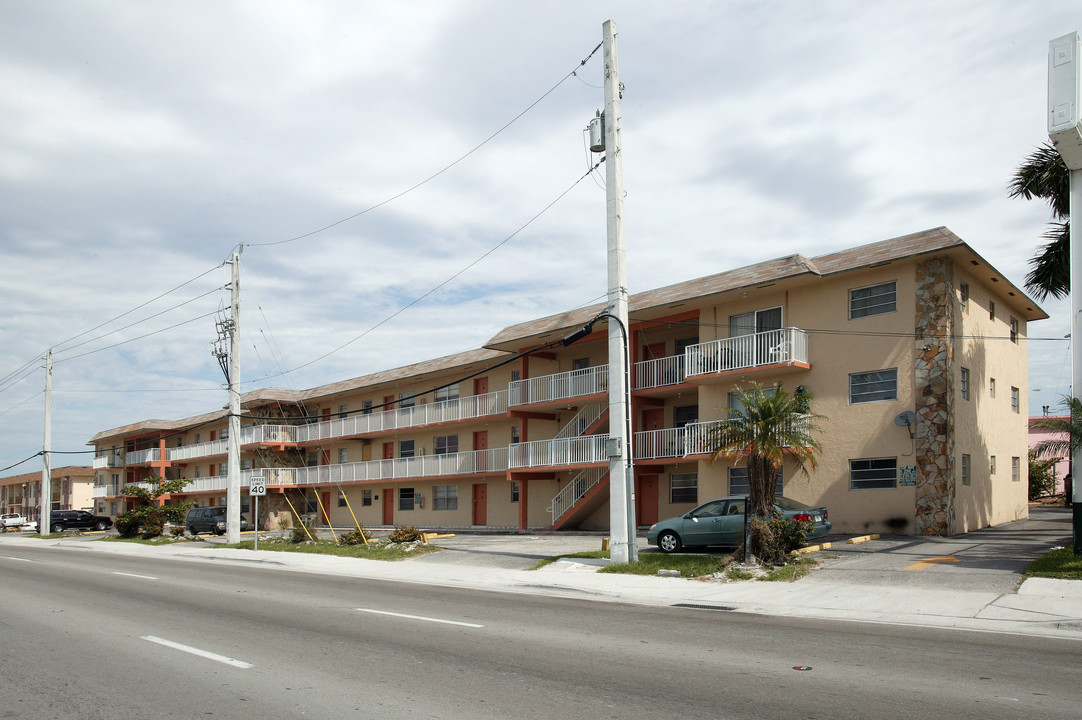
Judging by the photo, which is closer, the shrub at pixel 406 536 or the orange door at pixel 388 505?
the shrub at pixel 406 536

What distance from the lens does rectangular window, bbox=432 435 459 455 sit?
38.8 m

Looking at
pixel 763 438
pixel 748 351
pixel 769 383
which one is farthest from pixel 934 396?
pixel 763 438

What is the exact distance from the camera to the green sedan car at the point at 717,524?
62.7ft

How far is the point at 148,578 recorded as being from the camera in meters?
18.1

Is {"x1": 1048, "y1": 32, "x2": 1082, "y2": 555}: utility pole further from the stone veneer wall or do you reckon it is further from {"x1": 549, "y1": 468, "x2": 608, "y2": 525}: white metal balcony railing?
{"x1": 549, "y1": 468, "x2": 608, "y2": 525}: white metal balcony railing

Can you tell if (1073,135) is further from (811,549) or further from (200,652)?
(200,652)

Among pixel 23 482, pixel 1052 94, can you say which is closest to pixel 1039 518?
pixel 1052 94

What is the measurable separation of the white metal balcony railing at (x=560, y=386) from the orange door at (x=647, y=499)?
137 inches

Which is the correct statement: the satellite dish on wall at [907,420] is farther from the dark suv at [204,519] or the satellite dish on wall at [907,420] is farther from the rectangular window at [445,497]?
the dark suv at [204,519]

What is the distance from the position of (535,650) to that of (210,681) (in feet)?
10.4

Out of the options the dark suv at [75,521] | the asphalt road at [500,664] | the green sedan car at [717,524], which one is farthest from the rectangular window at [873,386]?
the dark suv at [75,521]

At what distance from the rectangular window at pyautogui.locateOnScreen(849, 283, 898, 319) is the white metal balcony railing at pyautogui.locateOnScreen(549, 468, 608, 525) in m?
9.92

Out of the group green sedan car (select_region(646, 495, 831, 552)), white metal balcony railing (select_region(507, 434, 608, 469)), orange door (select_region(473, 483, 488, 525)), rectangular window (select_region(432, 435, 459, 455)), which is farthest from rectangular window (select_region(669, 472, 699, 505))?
rectangular window (select_region(432, 435, 459, 455))

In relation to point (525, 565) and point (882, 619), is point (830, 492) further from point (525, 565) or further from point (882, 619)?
point (882, 619)
